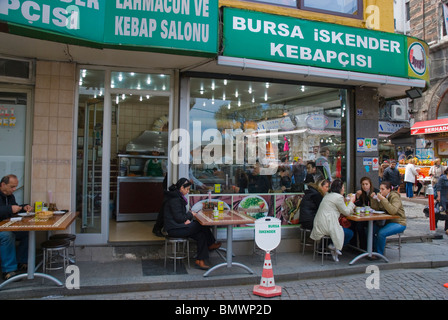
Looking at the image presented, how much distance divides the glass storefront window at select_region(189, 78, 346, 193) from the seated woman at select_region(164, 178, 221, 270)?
115 centimetres

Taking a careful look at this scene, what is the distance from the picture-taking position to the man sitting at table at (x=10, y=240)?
190 inches

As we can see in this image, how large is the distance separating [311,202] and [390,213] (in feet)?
4.59

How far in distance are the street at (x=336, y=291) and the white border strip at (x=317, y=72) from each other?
3.51 m

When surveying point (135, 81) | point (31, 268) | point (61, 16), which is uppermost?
point (61, 16)

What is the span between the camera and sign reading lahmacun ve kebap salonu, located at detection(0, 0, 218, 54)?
4.52 m

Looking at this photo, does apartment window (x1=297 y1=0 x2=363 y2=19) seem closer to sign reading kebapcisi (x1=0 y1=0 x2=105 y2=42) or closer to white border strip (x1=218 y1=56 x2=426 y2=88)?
white border strip (x1=218 y1=56 x2=426 y2=88)

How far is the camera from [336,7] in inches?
297

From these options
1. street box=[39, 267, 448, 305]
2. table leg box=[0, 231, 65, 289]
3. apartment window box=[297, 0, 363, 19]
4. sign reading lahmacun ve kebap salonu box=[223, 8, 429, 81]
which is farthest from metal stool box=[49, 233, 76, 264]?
apartment window box=[297, 0, 363, 19]

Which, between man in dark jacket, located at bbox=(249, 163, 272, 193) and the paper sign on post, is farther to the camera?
man in dark jacket, located at bbox=(249, 163, 272, 193)

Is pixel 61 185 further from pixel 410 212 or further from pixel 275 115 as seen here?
pixel 410 212

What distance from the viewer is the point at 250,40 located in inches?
230

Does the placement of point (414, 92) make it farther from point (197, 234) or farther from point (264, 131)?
point (197, 234)

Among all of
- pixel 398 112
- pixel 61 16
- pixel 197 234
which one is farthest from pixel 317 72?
pixel 398 112
